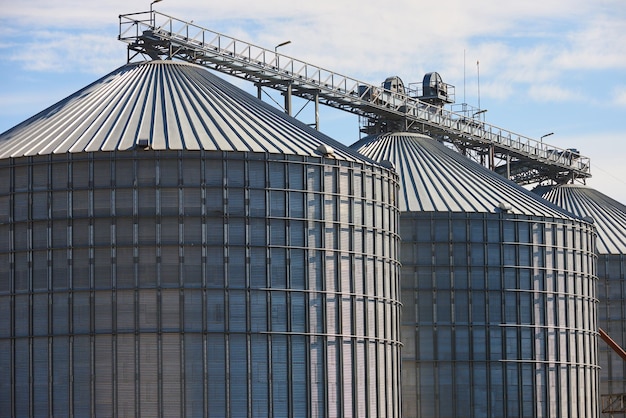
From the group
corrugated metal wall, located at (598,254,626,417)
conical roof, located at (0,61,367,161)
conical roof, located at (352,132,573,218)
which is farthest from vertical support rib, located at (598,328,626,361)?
conical roof, located at (0,61,367,161)

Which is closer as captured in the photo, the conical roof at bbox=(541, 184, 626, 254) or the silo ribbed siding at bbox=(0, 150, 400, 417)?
the silo ribbed siding at bbox=(0, 150, 400, 417)

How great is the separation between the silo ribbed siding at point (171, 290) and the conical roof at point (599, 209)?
52.0 m

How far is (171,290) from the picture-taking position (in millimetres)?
88500

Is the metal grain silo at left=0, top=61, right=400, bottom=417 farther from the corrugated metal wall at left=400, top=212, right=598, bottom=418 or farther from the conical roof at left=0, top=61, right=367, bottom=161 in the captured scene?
the corrugated metal wall at left=400, top=212, right=598, bottom=418

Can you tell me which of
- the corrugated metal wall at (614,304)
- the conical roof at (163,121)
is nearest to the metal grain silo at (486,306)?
the conical roof at (163,121)

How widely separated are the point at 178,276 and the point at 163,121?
12030 mm

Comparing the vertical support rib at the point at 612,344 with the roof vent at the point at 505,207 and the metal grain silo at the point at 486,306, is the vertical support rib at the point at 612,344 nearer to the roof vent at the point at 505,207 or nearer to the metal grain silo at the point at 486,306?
Answer: the metal grain silo at the point at 486,306

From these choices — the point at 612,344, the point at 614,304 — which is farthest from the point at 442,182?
the point at 614,304

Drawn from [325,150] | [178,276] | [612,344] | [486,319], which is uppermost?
[325,150]

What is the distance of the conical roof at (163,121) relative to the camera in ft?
302

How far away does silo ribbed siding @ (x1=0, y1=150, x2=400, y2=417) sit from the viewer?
87.4m

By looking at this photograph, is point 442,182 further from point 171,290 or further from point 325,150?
point 171,290

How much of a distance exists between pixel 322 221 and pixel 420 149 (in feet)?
105

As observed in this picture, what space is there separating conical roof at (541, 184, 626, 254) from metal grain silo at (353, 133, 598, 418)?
808 inches
